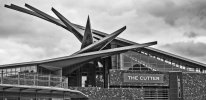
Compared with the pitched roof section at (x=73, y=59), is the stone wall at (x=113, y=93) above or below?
below

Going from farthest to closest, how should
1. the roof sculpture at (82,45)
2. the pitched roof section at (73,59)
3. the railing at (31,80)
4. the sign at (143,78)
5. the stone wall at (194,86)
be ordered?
the stone wall at (194,86), the sign at (143,78), the roof sculpture at (82,45), the pitched roof section at (73,59), the railing at (31,80)

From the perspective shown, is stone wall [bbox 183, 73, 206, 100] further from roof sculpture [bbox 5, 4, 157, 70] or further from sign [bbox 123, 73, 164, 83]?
roof sculpture [bbox 5, 4, 157, 70]

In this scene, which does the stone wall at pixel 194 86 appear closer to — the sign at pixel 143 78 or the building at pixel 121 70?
the building at pixel 121 70

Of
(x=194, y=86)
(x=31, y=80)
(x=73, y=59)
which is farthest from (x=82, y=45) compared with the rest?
(x=31, y=80)

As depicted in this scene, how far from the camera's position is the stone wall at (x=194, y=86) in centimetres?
6388

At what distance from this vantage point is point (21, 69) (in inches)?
1750

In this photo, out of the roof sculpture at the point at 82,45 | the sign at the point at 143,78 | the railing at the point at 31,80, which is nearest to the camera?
the railing at the point at 31,80

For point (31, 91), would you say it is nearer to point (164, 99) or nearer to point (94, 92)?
point (94, 92)

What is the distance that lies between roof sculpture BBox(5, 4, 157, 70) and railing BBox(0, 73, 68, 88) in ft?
16.4

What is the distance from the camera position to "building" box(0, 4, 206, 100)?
57.0 m

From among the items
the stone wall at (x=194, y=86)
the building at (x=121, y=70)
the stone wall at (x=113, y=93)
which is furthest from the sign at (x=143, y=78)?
the stone wall at (x=194, y=86)

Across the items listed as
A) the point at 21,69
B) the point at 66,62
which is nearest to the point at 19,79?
the point at 21,69

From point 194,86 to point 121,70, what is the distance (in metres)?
13.1

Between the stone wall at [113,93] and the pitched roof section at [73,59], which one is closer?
the pitched roof section at [73,59]
